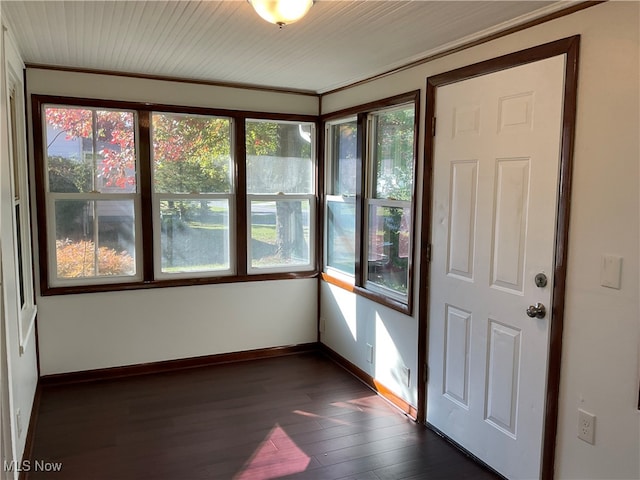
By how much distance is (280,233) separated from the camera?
13.7ft

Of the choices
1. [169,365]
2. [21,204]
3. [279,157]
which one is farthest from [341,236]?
[21,204]

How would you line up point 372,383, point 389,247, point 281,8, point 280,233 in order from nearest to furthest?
point 281,8, point 389,247, point 372,383, point 280,233

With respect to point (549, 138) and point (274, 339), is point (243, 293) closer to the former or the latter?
point (274, 339)

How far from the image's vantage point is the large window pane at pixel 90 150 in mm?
3385

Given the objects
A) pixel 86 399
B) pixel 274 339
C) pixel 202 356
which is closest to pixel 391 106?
pixel 274 339

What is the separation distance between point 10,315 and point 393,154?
2367 millimetres

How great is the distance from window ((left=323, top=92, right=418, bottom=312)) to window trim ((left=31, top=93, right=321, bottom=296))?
206mm

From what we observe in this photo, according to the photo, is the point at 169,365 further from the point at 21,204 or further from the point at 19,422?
the point at 21,204

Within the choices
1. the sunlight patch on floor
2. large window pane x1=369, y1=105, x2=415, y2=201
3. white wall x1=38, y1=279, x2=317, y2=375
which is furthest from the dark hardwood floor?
large window pane x1=369, y1=105, x2=415, y2=201

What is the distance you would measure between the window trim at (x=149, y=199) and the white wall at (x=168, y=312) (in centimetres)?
5

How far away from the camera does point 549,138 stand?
6.96 feet

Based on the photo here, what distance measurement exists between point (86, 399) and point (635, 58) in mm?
3564

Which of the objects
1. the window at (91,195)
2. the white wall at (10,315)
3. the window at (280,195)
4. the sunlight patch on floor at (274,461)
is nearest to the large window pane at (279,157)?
the window at (280,195)

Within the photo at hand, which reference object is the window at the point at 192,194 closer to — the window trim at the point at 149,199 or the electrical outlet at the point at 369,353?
the window trim at the point at 149,199
